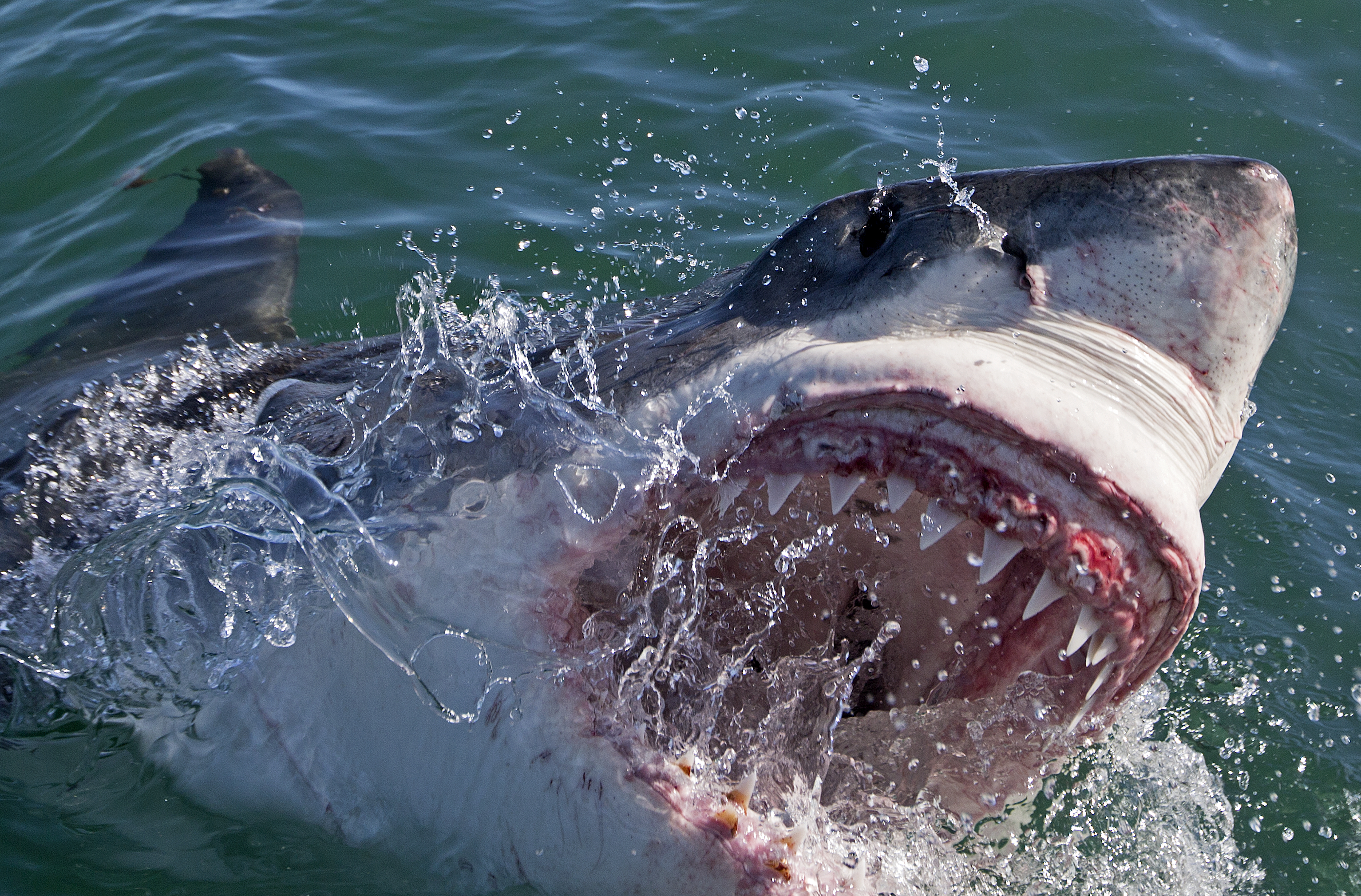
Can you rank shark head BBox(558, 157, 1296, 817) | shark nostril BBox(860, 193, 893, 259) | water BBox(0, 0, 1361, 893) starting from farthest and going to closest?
1. water BBox(0, 0, 1361, 893)
2. shark nostril BBox(860, 193, 893, 259)
3. shark head BBox(558, 157, 1296, 817)

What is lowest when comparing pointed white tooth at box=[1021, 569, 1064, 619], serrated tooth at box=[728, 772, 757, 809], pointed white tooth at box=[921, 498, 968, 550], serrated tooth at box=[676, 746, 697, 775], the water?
the water

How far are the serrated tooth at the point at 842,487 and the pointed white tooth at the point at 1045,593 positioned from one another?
1.02ft

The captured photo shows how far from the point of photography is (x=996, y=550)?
1680 millimetres

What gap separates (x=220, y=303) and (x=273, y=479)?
241 cm

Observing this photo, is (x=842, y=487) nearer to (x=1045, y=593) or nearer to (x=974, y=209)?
(x=1045, y=593)

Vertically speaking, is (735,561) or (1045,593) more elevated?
(1045,593)

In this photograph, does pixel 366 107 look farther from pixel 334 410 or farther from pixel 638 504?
pixel 638 504

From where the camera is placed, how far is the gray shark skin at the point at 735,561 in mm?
1682

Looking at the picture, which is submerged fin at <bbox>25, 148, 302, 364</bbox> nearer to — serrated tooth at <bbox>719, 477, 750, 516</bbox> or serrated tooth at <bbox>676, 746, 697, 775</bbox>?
serrated tooth at <bbox>719, 477, 750, 516</bbox>

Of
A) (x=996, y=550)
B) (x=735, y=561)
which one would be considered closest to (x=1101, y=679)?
(x=996, y=550)

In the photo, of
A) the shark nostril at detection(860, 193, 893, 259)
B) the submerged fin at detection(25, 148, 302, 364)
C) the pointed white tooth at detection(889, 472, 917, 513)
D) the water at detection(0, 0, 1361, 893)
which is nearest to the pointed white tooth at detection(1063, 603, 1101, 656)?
the pointed white tooth at detection(889, 472, 917, 513)

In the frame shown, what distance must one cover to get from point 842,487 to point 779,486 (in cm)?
11

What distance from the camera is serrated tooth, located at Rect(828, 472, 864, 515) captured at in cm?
169

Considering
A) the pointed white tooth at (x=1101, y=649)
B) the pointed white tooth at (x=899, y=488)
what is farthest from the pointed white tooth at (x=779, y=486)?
the pointed white tooth at (x=1101, y=649)
